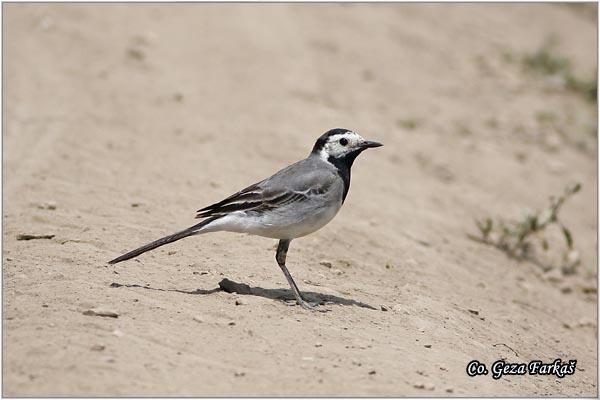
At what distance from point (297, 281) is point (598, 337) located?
3.06m

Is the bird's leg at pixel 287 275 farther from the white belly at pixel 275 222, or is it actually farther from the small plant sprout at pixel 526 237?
the small plant sprout at pixel 526 237

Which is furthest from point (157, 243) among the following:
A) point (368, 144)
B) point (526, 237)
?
point (526, 237)

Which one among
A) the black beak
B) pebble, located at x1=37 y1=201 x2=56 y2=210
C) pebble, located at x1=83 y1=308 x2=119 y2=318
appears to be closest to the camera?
pebble, located at x1=83 y1=308 x2=119 y2=318

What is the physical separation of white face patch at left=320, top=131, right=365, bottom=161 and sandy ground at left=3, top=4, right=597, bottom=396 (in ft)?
3.77

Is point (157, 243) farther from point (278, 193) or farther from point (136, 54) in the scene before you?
point (136, 54)

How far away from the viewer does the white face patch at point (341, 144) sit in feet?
24.8

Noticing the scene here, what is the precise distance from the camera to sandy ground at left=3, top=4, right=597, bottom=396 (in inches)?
229

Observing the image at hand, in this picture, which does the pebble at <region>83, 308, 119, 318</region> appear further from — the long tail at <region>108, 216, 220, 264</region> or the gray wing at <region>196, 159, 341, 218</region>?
the gray wing at <region>196, 159, 341, 218</region>

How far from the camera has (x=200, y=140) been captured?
1141 centimetres

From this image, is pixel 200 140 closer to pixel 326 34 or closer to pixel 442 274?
pixel 442 274

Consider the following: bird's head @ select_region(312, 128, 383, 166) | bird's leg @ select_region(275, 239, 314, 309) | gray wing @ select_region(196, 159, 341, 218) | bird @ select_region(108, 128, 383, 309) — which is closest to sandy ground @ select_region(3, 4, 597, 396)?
bird's leg @ select_region(275, 239, 314, 309)

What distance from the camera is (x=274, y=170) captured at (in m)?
10.6

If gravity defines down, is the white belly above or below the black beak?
below

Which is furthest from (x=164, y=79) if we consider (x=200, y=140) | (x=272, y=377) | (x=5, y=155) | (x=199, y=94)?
(x=272, y=377)
